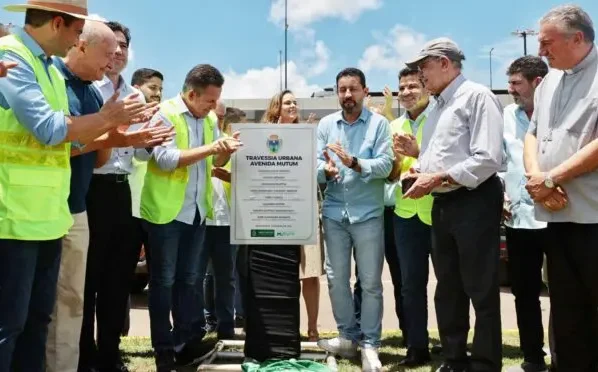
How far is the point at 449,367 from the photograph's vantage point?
4.19 metres

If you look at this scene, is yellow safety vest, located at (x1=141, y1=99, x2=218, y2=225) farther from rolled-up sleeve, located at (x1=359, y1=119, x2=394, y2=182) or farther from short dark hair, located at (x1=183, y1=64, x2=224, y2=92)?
rolled-up sleeve, located at (x1=359, y1=119, x2=394, y2=182)

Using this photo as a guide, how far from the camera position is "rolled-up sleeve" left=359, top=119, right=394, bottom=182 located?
4797 millimetres

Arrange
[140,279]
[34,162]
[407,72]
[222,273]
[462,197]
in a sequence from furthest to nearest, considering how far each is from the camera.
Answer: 1. [140,279]
2. [222,273]
3. [407,72]
4. [462,197]
5. [34,162]

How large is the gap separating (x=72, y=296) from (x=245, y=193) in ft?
4.61

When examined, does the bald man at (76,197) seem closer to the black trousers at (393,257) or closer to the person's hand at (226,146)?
the person's hand at (226,146)

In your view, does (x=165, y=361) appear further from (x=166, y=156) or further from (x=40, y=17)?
(x=40, y=17)

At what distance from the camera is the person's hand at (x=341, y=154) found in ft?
15.3

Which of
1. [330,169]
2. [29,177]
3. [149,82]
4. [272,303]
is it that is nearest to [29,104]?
[29,177]

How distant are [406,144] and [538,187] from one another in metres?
1.22

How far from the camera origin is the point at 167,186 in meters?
4.46

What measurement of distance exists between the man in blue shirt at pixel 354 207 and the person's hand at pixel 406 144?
1.14ft

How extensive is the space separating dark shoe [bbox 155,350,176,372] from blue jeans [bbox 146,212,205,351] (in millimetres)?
36

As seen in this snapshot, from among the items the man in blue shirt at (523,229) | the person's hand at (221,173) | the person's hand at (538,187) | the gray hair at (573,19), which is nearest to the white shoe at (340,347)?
the man in blue shirt at (523,229)

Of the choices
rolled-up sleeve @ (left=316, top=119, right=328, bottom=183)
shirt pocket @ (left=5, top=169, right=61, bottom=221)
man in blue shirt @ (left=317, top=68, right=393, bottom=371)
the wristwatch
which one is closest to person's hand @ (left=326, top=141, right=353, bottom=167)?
man in blue shirt @ (left=317, top=68, right=393, bottom=371)
